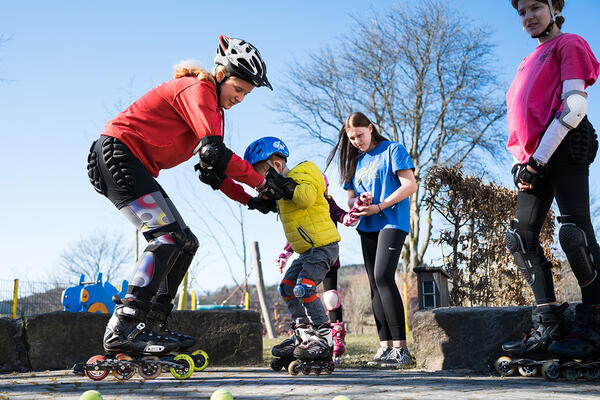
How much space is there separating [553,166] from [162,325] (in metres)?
2.27

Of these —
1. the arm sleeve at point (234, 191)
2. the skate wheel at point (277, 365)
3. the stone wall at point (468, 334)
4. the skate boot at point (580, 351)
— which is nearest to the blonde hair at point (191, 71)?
the arm sleeve at point (234, 191)

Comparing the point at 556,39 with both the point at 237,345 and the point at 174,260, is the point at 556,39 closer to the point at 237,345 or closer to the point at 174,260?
the point at 174,260

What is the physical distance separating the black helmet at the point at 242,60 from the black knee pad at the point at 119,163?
75 centimetres

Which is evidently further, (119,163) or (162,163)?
(162,163)

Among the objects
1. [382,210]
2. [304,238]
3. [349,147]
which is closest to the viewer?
[304,238]

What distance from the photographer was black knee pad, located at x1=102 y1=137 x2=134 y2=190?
3031mm

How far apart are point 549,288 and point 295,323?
56.3 inches

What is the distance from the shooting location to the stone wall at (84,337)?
419cm

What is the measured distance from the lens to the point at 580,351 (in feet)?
8.89

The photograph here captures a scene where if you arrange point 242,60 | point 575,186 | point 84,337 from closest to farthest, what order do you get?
point 575,186 < point 242,60 < point 84,337

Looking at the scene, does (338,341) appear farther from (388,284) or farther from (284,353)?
→ (284,353)

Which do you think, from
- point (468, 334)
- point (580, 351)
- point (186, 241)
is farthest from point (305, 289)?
point (580, 351)

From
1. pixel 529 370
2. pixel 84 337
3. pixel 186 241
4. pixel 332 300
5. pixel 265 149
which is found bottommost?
pixel 529 370

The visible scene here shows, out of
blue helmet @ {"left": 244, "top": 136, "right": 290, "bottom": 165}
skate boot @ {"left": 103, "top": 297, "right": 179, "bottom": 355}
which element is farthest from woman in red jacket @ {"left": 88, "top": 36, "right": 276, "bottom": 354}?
blue helmet @ {"left": 244, "top": 136, "right": 290, "bottom": 165}
